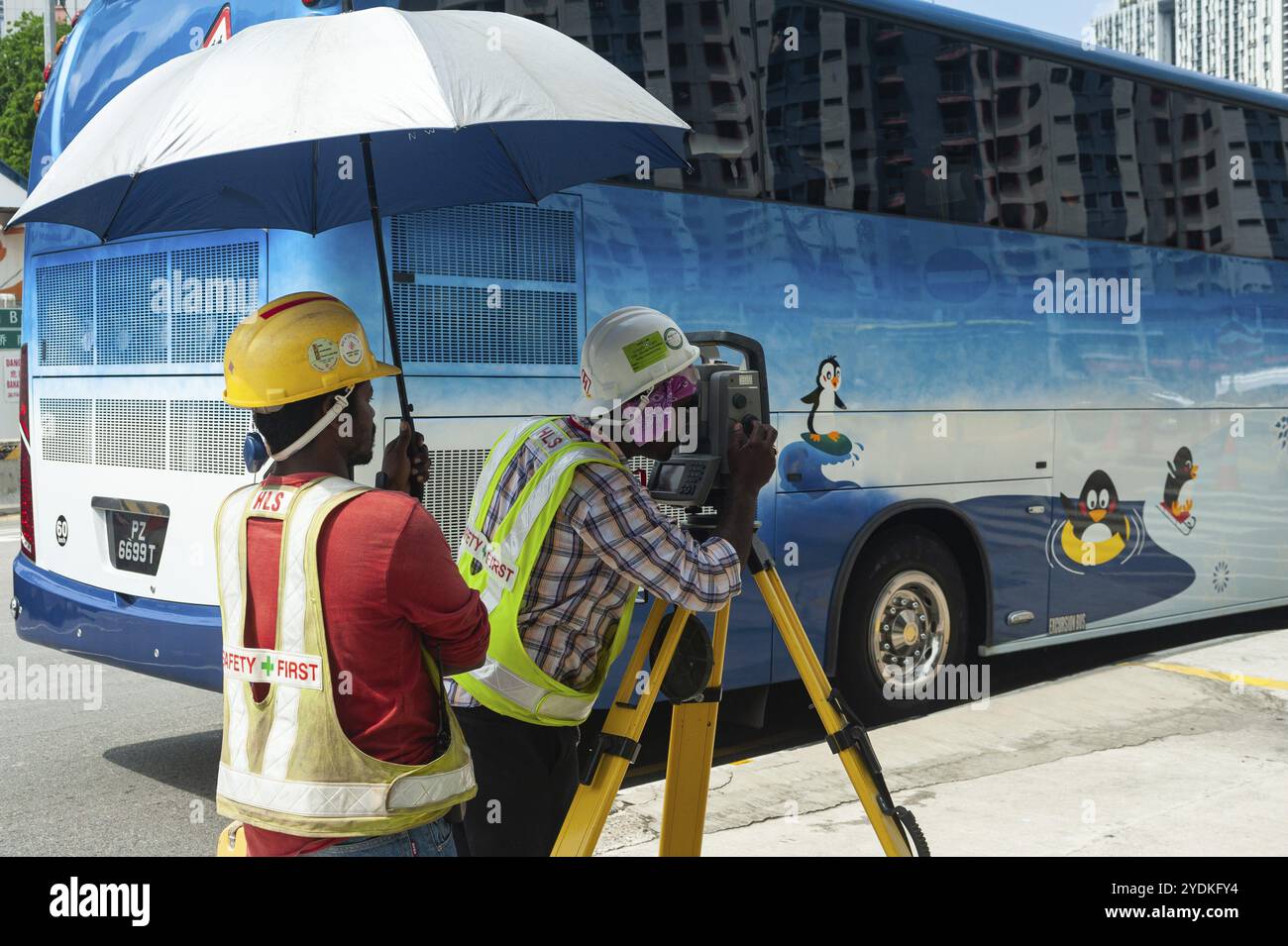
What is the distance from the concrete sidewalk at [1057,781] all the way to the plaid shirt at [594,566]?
1.87m

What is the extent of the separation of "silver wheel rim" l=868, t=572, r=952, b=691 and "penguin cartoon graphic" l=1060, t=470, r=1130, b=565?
1053mm

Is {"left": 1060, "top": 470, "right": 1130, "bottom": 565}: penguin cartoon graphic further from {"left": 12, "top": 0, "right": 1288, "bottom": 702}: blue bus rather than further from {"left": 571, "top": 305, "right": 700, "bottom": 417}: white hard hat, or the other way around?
{"left": 571, "top": 305, "right": 700, "bottom": 417}: white hard hat

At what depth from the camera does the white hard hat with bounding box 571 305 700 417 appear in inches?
128

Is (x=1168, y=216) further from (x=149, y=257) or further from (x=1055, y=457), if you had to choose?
(x=149, y=257)

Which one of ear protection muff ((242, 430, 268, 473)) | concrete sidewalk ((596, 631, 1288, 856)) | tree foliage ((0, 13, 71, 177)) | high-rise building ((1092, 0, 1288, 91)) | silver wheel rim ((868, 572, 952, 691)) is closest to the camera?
concrete sidewalk ((596, 631, 1288, 856))

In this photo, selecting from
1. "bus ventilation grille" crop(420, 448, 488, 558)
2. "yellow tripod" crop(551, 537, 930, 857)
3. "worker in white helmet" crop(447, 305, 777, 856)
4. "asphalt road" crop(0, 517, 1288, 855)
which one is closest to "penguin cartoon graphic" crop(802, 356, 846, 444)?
"asphalt road" crop(0, 517, 1288, 855)

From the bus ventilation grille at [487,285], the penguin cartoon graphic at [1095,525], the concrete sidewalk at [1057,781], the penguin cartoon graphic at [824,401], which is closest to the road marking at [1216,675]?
the concrete sidewalk at [1057,781]

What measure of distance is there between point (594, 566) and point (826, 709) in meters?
0.82

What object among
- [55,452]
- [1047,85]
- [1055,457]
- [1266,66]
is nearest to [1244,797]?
[1055,457]

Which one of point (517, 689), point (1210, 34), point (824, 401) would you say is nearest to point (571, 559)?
point (517, 689)

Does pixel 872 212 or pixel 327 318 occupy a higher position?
pixel 872 212

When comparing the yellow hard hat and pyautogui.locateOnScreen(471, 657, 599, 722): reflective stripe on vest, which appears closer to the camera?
the yellow hard hat
